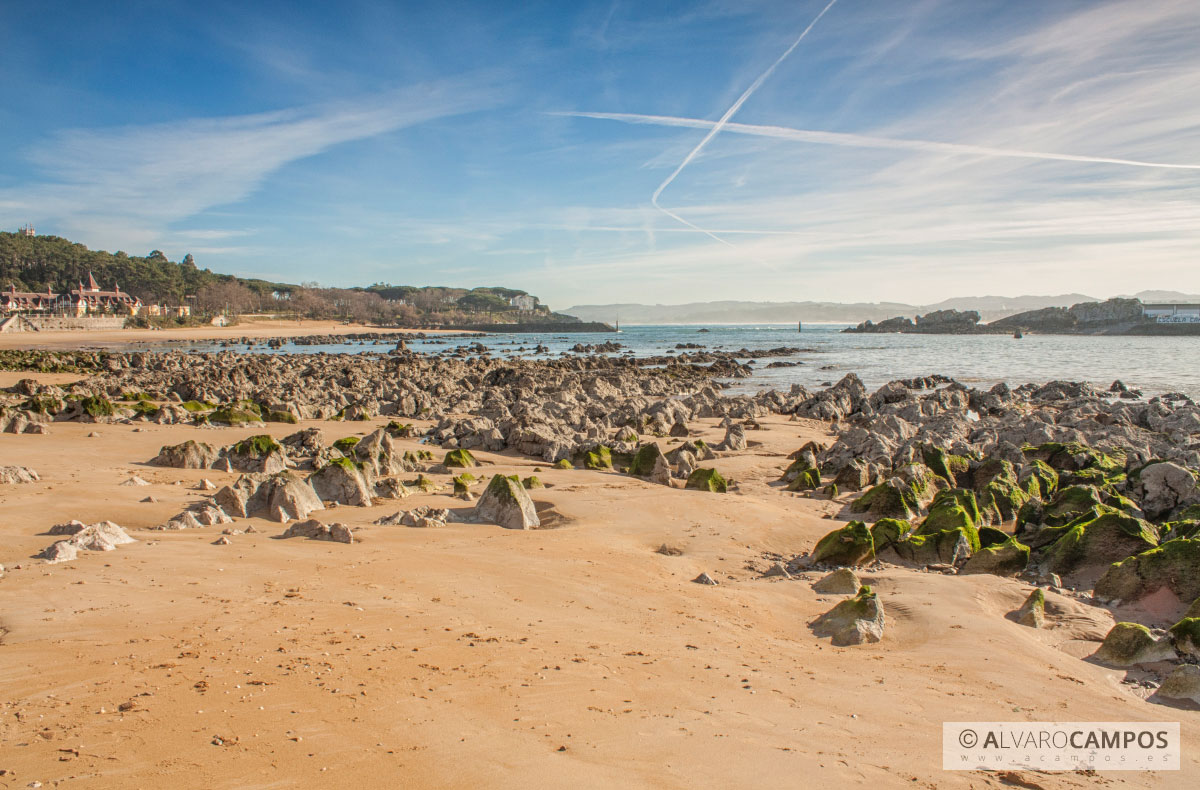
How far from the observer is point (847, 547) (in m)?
8.17

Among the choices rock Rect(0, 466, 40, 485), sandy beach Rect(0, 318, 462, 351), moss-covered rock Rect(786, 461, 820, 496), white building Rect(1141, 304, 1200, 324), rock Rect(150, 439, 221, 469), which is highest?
white building Rect(1141, 304, 1200, 324)

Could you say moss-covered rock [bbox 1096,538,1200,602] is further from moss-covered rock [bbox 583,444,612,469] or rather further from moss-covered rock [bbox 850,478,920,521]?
moss-covered rock [bbox 583,444,612,469]

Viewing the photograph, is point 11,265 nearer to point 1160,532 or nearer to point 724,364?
point 724,364

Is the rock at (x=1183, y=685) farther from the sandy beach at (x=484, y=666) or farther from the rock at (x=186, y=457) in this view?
the rock at (x=186, y=457)

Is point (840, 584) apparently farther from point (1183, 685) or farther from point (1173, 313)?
point (1173, 313)

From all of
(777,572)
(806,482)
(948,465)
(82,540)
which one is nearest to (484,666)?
(777,572)

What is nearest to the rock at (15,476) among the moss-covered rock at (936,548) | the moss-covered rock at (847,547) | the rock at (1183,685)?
the moss-covered rock at (847,547)

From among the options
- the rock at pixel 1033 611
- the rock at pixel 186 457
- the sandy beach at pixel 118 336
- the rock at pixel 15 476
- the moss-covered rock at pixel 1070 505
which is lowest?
the rock at pixel 1033 611

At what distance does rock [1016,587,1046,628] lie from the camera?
21.5 feet

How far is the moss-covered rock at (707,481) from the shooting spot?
38.7ft

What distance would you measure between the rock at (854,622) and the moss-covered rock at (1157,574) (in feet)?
10.3

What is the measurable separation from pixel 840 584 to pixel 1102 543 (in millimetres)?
3599

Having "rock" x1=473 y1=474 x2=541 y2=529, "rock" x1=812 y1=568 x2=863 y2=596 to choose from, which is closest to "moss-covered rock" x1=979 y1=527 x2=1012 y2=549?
"rock" x1=812 y1=568 x2=863 y2=596

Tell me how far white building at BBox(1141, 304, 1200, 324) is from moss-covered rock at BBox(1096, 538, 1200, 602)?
121 meters
